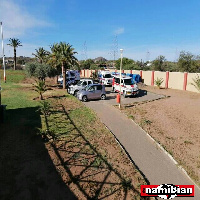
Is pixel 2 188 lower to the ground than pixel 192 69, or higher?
lower

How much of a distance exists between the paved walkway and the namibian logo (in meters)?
0.16

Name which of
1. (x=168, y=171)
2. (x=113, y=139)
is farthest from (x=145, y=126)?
(x=168, y=171)

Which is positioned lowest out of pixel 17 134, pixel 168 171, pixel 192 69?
pixel 168 171

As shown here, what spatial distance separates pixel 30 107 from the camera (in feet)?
48.6

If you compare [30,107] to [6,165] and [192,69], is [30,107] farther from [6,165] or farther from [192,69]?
[192,69]

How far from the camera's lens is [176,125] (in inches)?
494

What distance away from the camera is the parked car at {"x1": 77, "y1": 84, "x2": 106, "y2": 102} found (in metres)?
18.0

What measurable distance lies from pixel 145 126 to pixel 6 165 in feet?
28.1

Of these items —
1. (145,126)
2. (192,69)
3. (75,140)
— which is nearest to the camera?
(75,140)

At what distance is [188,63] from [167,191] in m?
38.2

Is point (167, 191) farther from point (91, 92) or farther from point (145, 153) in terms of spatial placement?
point (91, 92)

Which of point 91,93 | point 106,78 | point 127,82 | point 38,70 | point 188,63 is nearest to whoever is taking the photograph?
point 91,93

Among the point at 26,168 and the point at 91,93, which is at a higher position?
the point at 91,93

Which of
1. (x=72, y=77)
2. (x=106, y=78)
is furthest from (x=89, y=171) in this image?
(x=106, y=78)
